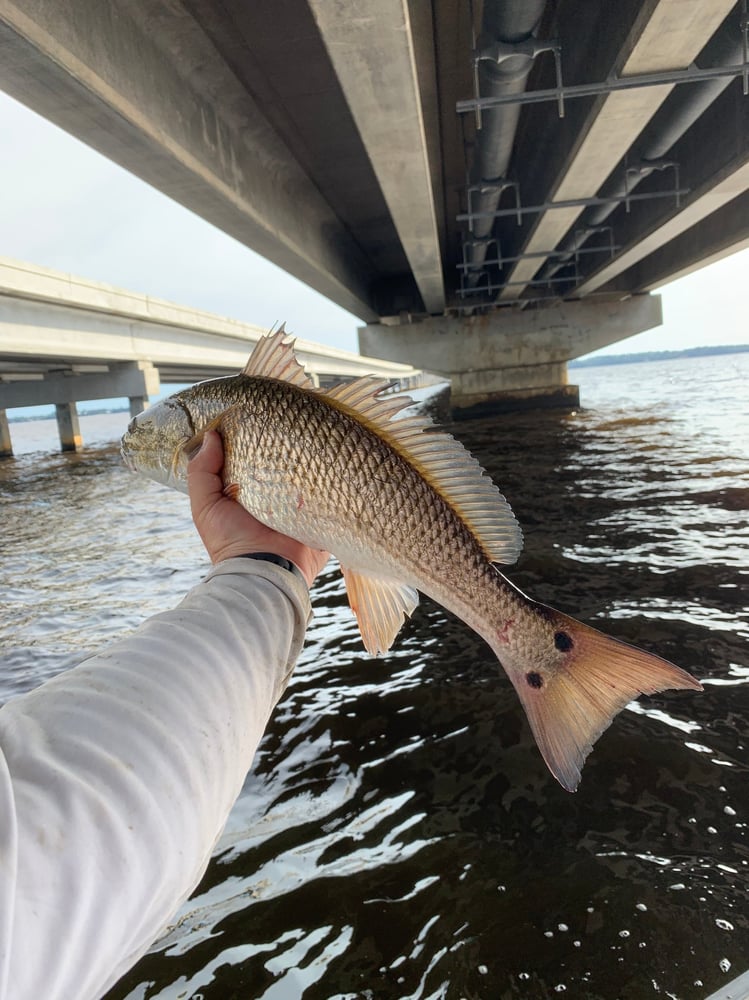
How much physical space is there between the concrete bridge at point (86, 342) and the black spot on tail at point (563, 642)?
21082 mm

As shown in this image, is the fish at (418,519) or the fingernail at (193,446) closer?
the fish at (418,519)

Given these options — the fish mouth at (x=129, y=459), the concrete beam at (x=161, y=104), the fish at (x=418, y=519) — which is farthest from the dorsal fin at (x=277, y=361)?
the concrete beam at (x=161, y=104)

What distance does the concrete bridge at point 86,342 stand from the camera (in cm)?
2300

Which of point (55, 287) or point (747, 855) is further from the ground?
point (55, 287)

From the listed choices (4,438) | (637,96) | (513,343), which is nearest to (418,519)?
(637,96)

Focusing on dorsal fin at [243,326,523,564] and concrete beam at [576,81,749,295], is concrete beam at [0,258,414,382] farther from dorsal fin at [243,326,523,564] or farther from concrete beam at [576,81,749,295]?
dorsal fin at [243,326,523,564]

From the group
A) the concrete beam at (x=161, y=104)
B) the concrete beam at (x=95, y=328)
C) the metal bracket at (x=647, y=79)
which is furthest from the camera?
the concrete beam at (x=95, y=328)

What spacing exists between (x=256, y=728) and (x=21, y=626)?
24.0 feet

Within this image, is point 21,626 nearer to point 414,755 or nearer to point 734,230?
point 414,755

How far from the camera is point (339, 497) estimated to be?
86.2 inches

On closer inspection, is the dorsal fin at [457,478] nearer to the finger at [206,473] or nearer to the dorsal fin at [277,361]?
the dorsal fin at [277,361]

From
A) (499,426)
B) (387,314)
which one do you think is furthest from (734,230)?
(387,314)

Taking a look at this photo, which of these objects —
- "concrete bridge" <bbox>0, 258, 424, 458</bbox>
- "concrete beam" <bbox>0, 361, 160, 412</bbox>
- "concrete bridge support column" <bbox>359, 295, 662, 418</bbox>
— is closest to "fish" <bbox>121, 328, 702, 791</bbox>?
"concrete bridge" <bbox>0, 258, 424, 458</bbox>

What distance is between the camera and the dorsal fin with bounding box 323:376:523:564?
7.38 feet
